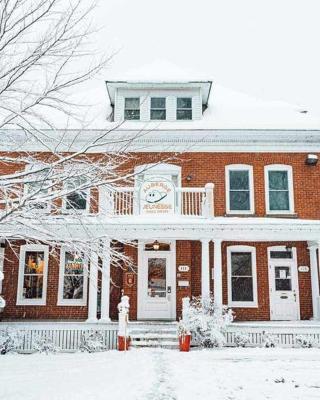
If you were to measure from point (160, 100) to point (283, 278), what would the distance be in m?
7.95

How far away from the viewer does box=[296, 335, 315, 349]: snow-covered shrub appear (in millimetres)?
13086

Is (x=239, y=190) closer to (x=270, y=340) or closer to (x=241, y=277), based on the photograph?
(x=241, y=277)

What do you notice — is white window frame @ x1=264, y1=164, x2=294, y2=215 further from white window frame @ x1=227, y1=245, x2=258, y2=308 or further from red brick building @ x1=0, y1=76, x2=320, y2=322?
white window frame @ x1=227, y1=245, x2=258, y2=308

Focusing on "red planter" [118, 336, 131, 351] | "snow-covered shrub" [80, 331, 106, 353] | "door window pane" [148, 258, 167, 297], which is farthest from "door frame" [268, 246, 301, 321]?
"snow-covered shrub" [80, 331, 106, 353]

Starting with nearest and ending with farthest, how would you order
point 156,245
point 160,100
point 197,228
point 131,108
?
point 197,228 → point 156,245 → point 131,108 → point 160,100

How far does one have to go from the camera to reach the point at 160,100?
57.2ft

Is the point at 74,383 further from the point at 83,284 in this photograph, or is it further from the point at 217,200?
the point at 217,200

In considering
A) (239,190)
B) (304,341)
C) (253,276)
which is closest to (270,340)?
(304,341)

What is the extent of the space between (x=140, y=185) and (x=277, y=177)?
5.27 metres

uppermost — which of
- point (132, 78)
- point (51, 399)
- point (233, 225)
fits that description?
point (132, 78)

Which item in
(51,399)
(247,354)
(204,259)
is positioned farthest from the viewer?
(204,259)

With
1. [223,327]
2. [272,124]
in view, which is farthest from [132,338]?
[272,124]

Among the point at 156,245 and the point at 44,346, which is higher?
the point at 156,245

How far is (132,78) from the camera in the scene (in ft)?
57.0
